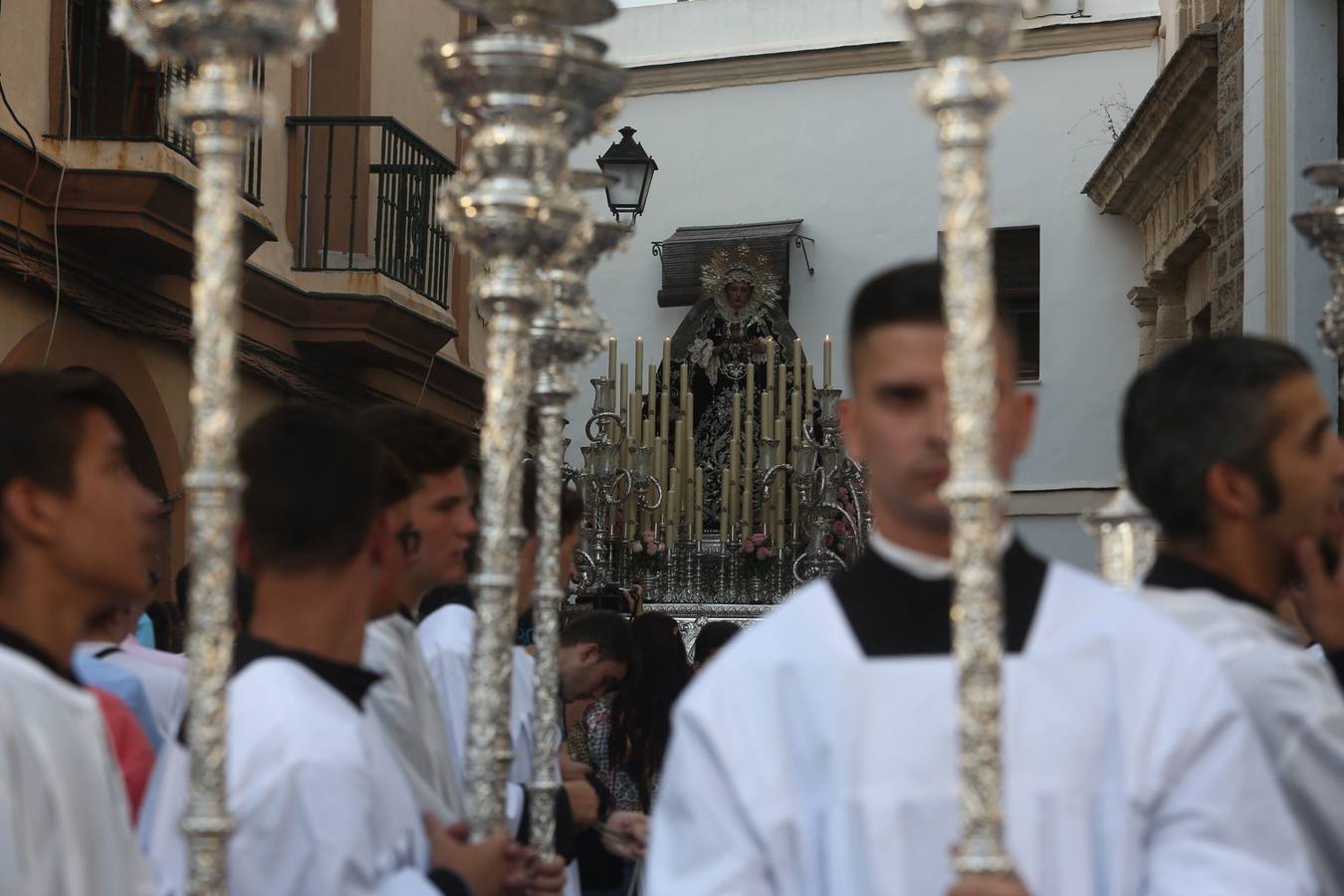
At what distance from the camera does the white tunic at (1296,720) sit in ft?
9.86

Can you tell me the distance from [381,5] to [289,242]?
2289 millimetres

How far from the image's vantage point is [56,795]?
8.50 feet

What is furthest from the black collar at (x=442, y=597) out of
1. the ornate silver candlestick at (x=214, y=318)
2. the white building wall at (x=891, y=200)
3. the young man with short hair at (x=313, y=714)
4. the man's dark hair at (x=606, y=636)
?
the white building wall at (x=891, y=200)

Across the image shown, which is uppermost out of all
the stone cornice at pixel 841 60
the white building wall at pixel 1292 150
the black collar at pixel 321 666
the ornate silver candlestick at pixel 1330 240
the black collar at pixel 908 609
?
the stone cornice at pixel 841 60

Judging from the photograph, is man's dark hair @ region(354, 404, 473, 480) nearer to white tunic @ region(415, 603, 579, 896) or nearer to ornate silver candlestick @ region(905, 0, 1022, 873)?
white tunic @ region(415, 603, 579, 896)

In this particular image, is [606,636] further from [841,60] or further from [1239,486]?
[841,60]

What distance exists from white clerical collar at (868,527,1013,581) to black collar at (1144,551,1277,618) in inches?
21.9

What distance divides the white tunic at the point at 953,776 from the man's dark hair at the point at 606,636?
4.07 metres

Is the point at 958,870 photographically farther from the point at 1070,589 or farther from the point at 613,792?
the point at 613,792

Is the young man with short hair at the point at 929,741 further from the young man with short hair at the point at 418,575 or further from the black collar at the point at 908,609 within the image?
the young man with short hair at the point at 418,575

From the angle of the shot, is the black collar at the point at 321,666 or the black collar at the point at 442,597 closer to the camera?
the black collar at the point at 321,666

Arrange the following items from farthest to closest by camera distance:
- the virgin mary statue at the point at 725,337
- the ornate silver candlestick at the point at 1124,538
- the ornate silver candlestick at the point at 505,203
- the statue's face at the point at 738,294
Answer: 1. the statue's face at the point at 738,294
2. the virgin mary statue at the point at 725,337
3. the ornate silver candlestick at the point at 1124,538
4. the ornate silver candlestick at the point at 505,203

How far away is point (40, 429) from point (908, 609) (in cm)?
114

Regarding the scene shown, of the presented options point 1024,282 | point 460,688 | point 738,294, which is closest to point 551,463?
point 460,688
